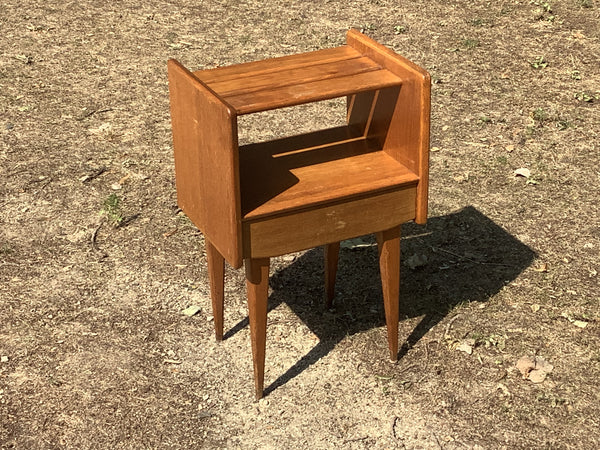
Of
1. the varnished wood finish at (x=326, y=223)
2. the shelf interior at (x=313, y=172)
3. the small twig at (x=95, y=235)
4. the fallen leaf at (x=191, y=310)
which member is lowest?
the fallen leaf at (x=191, y=310)

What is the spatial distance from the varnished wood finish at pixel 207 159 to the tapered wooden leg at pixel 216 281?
0.31m

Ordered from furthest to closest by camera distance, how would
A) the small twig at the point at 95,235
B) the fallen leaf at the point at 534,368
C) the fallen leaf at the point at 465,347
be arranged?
the small twig at the point at 95,235 → the fallen leaf at the point at 465,347 → the fallen leaf at the point at 534,368

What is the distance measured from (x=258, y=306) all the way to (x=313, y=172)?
57 centimetres

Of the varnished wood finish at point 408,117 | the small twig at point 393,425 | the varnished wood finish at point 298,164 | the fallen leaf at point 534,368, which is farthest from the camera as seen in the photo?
the fallen leaf at point 534,368

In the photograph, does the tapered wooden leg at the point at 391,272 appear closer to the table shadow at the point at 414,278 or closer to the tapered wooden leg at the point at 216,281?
the table shadow at the point at 414,278

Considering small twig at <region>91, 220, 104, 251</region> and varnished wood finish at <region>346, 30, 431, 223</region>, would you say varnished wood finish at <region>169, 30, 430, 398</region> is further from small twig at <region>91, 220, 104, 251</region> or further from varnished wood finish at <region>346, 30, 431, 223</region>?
small twig at <region>91, 220, 104, 251</region>

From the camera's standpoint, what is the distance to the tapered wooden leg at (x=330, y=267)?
4.52m

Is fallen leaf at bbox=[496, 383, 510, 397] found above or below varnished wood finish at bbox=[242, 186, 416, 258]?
below

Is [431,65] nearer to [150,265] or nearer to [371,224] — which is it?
[150,265]

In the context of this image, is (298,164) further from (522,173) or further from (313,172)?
(522,173)

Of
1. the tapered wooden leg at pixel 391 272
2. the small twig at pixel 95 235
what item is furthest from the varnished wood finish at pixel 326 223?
the small twig at pixel 95 235

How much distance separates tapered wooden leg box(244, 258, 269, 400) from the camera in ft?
12.3

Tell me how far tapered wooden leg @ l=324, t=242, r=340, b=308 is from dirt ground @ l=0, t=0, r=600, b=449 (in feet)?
0.32

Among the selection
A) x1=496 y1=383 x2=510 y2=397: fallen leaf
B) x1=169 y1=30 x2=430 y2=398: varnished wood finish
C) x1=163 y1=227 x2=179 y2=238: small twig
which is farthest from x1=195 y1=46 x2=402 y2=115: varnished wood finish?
x1=163 y1=227 x2=179 y2=238: small twig
